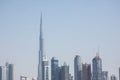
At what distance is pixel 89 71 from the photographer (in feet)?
512

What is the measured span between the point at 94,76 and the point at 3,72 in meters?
47.2

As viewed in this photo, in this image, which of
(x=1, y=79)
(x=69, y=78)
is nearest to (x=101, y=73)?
(x=69, y=78)

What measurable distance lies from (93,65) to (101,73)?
406 cm

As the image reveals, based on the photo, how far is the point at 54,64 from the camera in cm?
16462

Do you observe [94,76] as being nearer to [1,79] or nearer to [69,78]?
[69,78]

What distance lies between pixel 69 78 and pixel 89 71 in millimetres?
7301

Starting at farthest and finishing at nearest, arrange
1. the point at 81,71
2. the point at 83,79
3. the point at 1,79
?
the point at 1,79
the point at 81,71
the point at 83,79

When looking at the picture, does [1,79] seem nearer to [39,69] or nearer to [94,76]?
[39,69]

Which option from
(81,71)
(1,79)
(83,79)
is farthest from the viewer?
(1,79)

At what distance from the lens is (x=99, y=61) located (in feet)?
545

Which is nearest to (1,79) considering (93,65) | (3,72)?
(3,72)

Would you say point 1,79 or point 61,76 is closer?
point 61,76

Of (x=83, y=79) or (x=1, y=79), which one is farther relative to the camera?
(x=1, y=79)

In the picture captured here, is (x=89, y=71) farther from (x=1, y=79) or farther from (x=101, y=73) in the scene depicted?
(x=1, y=79)
